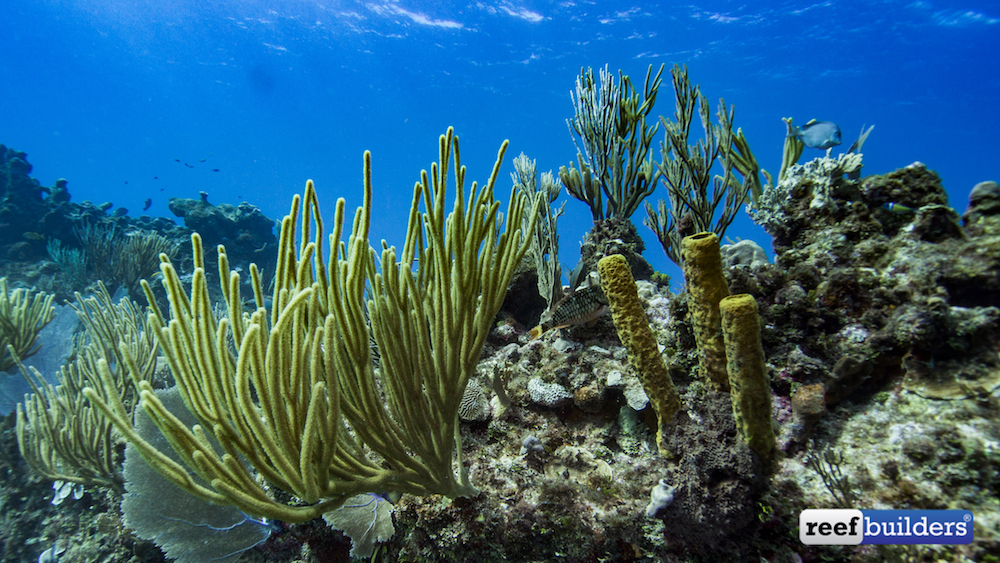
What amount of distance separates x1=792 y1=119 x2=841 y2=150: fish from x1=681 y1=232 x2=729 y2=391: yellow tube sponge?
3.71 m

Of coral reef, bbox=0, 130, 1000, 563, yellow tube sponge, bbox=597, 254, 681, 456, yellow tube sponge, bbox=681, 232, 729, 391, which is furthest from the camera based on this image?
yellow tube sponge, bbox=597, 254, 681, 456

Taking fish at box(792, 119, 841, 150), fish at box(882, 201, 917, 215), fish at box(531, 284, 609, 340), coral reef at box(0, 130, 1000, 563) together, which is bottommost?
coral reef at box(0, 130, 1000, 563)

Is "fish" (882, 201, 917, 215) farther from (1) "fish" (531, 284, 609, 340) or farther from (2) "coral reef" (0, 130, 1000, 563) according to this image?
(1) "fish" (531, 284, 609, 340)

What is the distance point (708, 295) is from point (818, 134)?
403 centimetres

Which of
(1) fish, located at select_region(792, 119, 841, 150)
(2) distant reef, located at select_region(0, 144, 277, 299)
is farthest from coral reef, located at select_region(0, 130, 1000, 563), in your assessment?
(2) distant reef, located at select_region(0, 144, 277, 299)

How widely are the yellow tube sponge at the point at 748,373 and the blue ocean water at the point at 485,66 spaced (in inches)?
1077

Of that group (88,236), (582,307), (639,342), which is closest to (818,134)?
(582,307)

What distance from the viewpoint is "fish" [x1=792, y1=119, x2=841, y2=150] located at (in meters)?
4.52

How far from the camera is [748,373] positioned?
184cm

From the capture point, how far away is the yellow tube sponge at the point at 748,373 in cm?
178

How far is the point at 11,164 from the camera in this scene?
1362cm

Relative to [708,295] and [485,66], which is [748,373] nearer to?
[708,295]

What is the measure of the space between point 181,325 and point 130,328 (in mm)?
4462

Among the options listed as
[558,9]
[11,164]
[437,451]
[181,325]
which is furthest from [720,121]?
[558,9]
